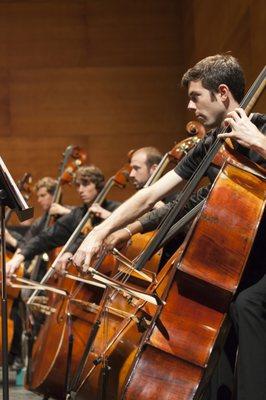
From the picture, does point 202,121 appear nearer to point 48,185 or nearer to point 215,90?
point 215,90

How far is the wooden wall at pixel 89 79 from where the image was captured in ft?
23.6

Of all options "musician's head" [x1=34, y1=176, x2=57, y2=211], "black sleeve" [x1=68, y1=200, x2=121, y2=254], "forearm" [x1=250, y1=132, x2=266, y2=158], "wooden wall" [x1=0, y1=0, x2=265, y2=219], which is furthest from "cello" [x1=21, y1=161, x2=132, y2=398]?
"wooden wall" [x1=0, y1=0, x2=265, y2=219]

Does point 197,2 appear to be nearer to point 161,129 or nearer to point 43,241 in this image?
point 161,129

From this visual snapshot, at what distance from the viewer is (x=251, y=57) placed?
16.1ft

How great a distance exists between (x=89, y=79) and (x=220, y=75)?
4622mm

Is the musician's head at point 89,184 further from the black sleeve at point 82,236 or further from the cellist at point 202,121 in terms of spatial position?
the cellist at point 202,121

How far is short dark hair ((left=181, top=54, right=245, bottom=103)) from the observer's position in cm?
271

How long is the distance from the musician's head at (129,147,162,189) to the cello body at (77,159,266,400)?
199 cm

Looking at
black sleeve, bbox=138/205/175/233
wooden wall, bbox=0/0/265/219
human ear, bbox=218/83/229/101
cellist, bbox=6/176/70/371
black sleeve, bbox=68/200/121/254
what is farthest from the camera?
wooden wall, bbox=0/0/265/219

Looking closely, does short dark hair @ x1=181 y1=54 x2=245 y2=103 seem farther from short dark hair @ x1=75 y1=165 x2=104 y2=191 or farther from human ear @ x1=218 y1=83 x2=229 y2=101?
short dark hair @ x1=75 y1=165 x2=104 y2=191

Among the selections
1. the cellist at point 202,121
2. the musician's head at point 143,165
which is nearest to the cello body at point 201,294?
the cellist at point 202,121

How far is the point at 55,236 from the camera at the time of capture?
4.97 meters

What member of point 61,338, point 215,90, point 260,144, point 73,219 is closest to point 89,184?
point 73,219

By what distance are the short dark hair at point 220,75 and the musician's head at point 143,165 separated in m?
1.52
